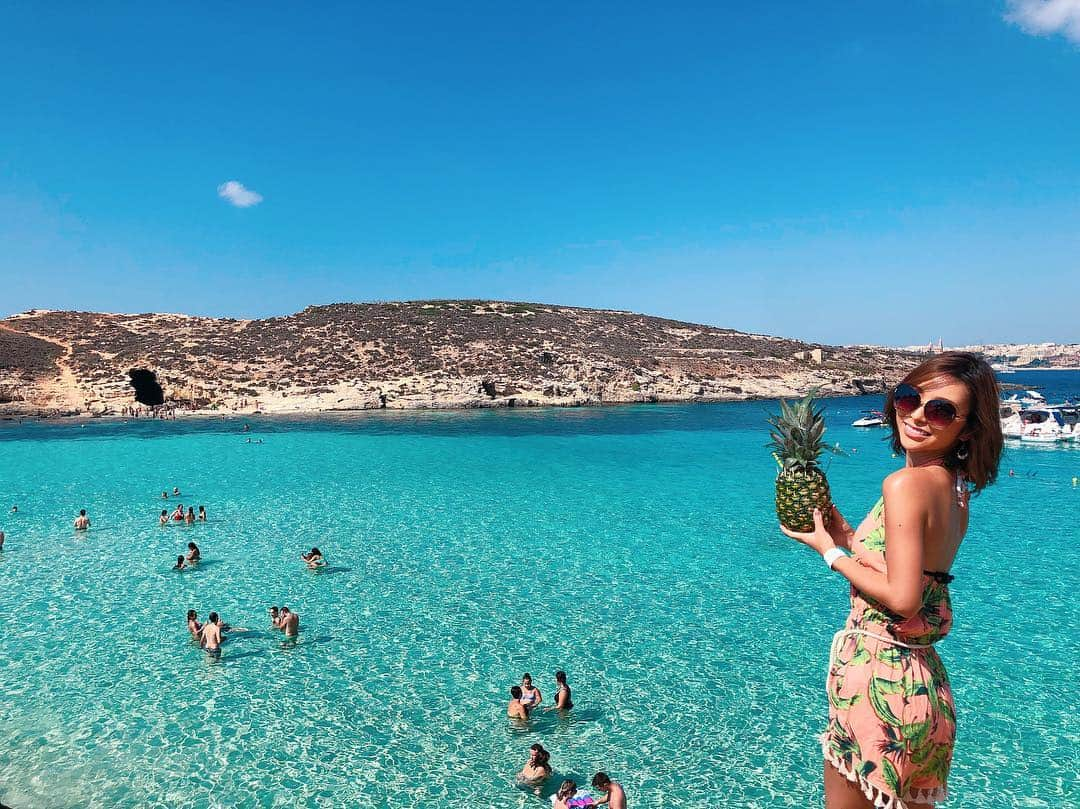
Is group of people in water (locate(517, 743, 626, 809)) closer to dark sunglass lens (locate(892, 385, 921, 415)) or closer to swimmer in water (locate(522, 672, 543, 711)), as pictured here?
swimmer in water (locate(522, 672, 543, 711))

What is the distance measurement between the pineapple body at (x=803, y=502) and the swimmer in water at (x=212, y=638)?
13.9m

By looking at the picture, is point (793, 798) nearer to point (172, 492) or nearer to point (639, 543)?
point (639, 543)

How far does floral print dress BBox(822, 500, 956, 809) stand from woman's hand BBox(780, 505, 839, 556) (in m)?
0.25

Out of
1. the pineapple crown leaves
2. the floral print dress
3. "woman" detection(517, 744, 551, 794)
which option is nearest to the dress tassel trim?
the floral print dress

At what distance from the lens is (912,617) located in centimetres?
299

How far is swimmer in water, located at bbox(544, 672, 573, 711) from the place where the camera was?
11.3 meters

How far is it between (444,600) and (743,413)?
56894mm

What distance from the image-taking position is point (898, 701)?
9.82ft

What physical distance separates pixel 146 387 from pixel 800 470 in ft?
249

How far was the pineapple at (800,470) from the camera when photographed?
3.66 metres

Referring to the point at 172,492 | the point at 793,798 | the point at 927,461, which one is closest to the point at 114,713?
the point at 793,798

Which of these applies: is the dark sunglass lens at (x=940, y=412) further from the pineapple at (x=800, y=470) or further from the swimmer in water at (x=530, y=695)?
the swimmer in water at (x=530, y=695)

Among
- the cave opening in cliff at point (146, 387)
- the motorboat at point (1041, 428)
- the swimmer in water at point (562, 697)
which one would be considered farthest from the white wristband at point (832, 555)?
the cave opening in cliff at point (146, 387)

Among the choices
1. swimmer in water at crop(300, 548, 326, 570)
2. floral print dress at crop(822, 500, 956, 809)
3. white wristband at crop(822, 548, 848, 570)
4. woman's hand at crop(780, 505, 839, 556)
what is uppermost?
woman's hand at crop(780, 505, 839, 556)
